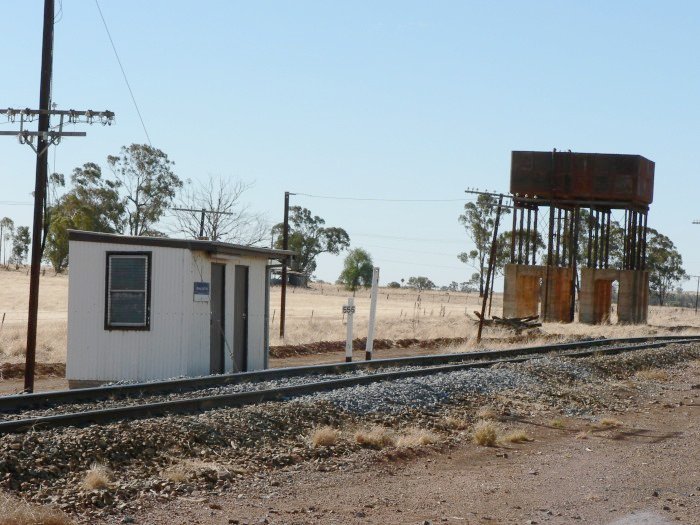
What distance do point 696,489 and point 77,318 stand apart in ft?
39.6

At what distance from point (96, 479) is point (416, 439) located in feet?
15.8

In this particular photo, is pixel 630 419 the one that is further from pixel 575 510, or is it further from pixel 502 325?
pixel 502 325

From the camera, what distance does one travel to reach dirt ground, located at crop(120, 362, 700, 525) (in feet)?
30.1

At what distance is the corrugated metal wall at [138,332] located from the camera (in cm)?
1911

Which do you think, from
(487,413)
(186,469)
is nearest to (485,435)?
(487,413)

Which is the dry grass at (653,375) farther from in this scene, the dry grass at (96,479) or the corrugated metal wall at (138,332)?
the dry grass at (96,479)

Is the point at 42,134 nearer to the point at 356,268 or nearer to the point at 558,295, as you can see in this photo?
the point at 558,295

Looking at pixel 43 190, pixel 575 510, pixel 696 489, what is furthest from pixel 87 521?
pixel 43 190

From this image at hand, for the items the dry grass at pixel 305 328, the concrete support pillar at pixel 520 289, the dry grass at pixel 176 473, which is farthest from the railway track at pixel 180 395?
the concrete support pillar at pixel 520 289

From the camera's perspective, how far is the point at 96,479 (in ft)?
30.8

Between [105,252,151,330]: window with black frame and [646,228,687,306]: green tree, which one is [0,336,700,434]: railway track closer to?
[105,252,151,330]: window with black frame

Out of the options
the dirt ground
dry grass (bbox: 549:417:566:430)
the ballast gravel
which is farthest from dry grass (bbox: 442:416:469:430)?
dry grass (bbox: 549:417:566:430)

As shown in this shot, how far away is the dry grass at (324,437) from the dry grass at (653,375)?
12.8m

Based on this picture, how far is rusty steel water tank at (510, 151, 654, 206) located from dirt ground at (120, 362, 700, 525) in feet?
134
